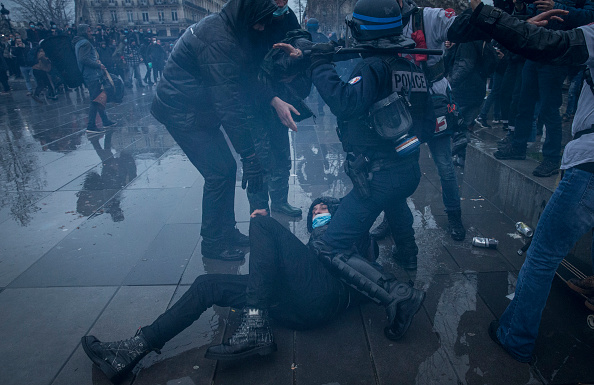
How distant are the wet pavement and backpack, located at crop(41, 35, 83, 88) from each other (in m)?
4.94

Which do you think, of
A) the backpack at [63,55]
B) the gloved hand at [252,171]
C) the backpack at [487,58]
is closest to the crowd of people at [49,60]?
the backpack at [63,55]

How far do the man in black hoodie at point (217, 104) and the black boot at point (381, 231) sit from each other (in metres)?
1.26

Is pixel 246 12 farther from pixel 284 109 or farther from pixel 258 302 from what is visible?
pixel 258 302

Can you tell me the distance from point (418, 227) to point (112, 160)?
493cm

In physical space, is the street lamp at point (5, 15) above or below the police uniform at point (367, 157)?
above

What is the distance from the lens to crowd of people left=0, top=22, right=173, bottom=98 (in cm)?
1292

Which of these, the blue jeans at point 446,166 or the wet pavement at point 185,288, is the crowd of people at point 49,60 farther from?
the blue jeans at point 446,166

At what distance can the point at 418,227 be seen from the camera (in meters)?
4.10

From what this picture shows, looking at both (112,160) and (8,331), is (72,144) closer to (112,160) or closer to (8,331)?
(112,160)

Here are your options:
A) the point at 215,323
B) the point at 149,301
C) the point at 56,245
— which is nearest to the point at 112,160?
the point at 56,245

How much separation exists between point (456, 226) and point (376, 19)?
225 cm

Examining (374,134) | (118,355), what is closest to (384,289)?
(374,134)

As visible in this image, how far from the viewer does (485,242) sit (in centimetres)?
363

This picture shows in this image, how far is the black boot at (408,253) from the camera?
3232 mm
